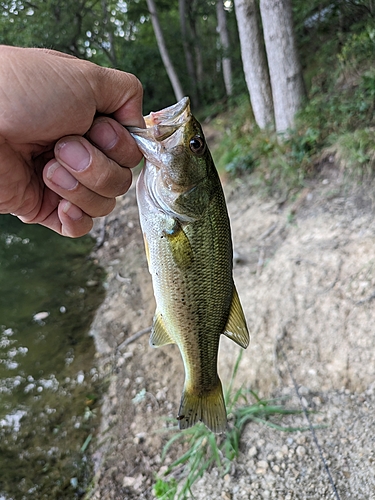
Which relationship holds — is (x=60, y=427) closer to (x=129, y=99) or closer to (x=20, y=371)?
(x=20, y=371)

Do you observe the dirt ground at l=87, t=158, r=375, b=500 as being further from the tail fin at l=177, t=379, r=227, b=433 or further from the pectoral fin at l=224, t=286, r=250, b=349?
the pectoral fin at l=224, t=286, r=250, b=349

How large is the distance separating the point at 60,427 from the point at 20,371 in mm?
1267

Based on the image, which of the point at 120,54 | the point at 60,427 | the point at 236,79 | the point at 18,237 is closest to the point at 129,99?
the point at 60,427

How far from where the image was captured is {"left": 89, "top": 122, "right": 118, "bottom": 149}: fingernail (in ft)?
5.68

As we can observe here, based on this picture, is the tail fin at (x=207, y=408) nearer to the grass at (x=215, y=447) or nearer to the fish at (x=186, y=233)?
the fish at (x=186, y=233)

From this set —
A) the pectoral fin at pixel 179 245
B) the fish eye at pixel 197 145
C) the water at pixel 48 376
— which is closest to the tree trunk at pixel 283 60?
the water at pixel 48 376

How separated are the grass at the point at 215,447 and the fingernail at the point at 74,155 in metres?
2.45

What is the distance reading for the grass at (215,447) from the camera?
3.04m

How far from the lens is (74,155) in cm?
167

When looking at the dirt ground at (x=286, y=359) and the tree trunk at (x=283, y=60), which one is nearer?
the dirt ground at (x=286, y=359)

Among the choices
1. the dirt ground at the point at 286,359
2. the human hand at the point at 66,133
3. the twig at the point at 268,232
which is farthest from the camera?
the twig at the point at 268,232

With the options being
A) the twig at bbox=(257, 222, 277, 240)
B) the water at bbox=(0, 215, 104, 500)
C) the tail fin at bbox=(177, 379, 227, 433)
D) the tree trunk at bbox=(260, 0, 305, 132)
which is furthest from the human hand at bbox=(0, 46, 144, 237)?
the tree trunk at bbox=(260, 0, 305, 132)

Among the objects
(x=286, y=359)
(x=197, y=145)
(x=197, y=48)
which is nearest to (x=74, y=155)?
(x=197, y=145)

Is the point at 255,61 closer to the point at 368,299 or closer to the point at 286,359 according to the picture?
the point at 368,299
